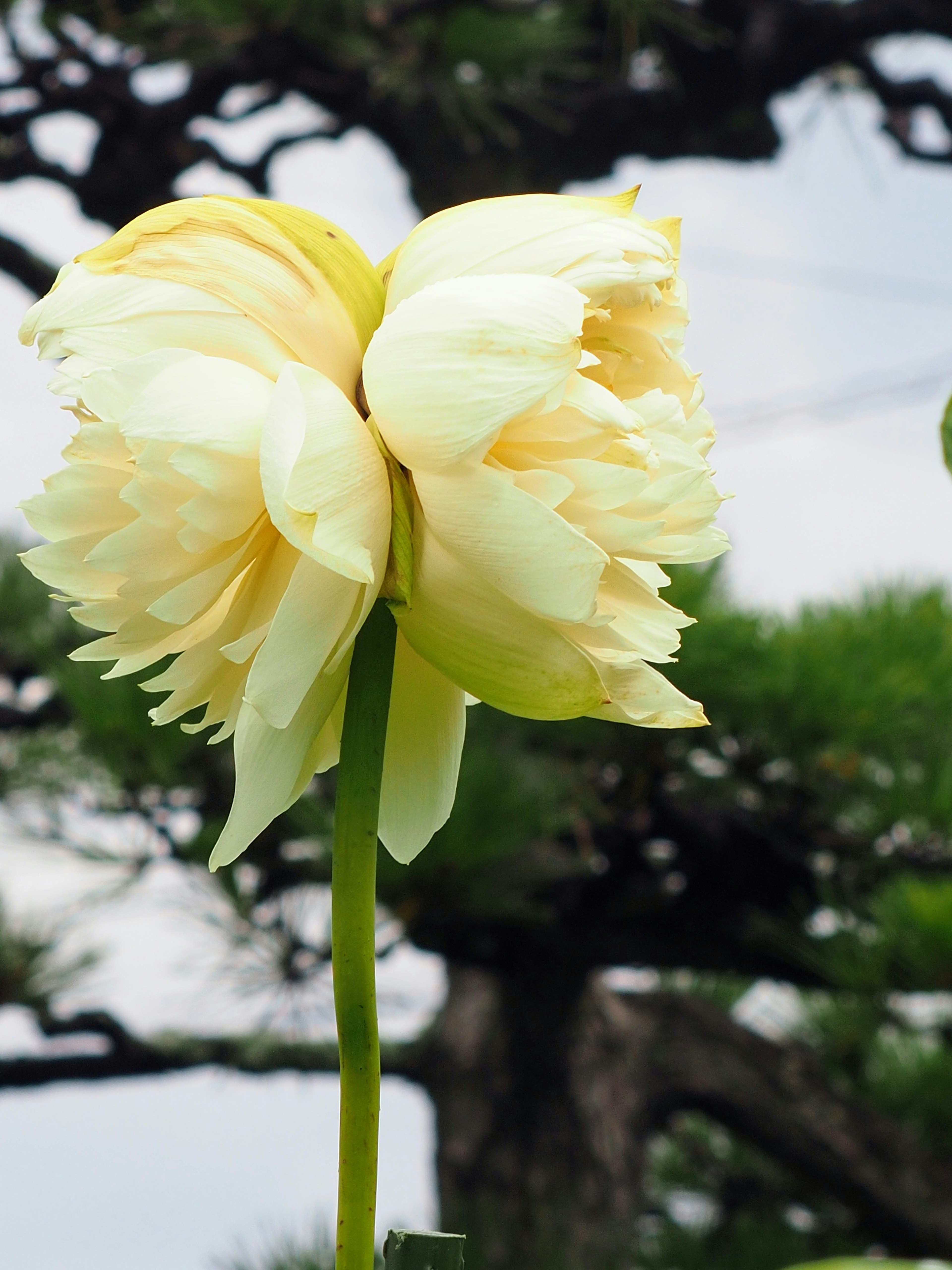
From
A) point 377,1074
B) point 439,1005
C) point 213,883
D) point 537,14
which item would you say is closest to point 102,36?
point 537,14

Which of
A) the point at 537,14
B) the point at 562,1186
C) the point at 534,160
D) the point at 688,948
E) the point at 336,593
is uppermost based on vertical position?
the point at 336,593

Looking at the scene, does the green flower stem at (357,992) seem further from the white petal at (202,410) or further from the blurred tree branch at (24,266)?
the blurred tree branch at (24,266)

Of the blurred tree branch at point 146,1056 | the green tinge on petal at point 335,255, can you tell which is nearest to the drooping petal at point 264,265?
the green tinge on petal at point 335,255

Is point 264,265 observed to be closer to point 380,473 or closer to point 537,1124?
point 380,473

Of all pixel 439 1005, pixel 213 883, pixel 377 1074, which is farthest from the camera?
pixel 439 1005

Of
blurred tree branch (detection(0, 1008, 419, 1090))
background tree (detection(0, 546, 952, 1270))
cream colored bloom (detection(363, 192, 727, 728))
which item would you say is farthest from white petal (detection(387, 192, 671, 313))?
blurred tree branch (detection(0, 1008, 419, 1090))

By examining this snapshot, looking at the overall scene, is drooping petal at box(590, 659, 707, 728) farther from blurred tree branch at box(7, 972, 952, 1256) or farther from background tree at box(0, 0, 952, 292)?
blurred tree branch at box(7, 972, 952, 1256)

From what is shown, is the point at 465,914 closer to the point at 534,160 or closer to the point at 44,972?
the point at 44,972
